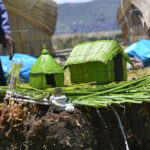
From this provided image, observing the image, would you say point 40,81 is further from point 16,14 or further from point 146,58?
point 16,14

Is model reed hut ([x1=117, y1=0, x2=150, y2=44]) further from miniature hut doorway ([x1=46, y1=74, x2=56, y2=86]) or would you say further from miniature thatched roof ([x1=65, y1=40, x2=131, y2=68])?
miniature hut doorway ([x1=46, y1=74, x2=56, y2=86])

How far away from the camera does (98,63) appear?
3.01 meters

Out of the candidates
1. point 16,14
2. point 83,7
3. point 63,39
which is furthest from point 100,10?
point 16,14

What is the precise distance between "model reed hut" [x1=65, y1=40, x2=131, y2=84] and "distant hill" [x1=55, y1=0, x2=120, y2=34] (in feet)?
341

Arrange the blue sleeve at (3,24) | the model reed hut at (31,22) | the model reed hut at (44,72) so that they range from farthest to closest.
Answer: the model reed hut at (31,22) < the blue sleeve at (3,24) < the model reed hut at (44,72)

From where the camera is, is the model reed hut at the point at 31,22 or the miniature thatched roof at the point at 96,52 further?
the model reed hut at the point at 31,22

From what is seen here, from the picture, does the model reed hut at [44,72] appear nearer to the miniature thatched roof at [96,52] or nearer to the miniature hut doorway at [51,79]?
the miniature hut doorway at [51,79]

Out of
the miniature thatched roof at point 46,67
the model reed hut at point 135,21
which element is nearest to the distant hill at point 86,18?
the model reed hut at point 135,21

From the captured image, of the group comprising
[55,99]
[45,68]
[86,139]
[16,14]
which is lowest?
[86,139]

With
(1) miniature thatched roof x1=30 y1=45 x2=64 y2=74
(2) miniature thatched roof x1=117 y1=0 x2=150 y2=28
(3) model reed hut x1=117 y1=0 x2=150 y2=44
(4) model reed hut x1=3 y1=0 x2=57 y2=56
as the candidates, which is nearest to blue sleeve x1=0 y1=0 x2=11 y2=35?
(1) miniature thatched roof x1=30 y1=45 x2=64 y2=74

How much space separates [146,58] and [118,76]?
4.37 m

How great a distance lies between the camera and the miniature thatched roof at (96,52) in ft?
9.43

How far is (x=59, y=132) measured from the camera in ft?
6.25

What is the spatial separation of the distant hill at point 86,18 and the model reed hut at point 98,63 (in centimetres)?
10396
